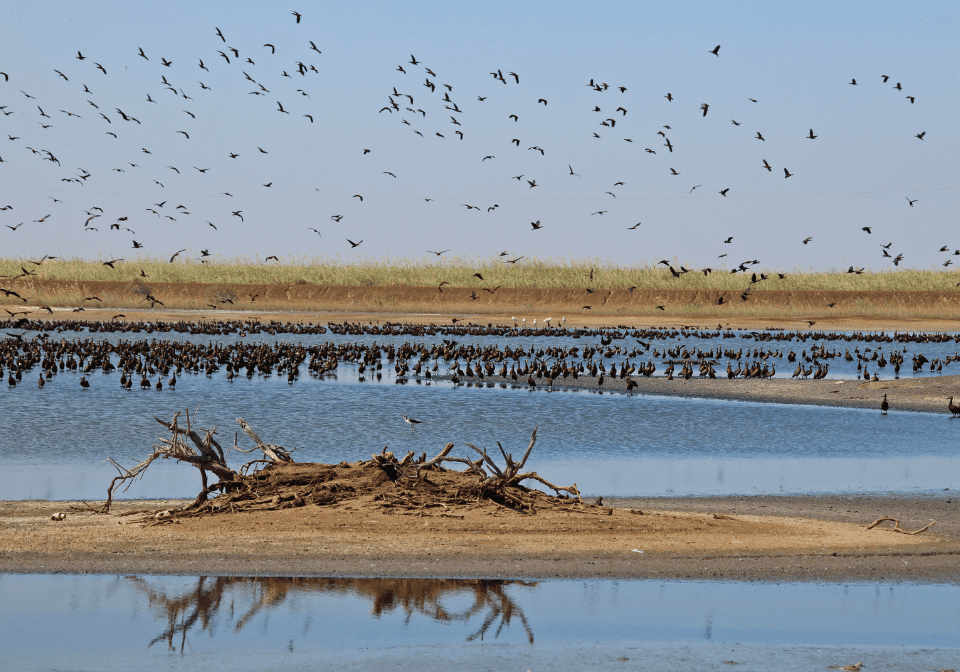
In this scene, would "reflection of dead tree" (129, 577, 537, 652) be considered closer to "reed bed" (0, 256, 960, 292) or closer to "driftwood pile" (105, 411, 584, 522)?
"driftwood pile" (105, 411, 584, 522)

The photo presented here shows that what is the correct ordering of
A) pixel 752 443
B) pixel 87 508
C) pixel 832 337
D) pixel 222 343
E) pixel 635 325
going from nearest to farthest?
1. pixel 87 508
2. pixel 752 443
3. pixel 222 343
4. pixel 832 337
5. pixel 635 325

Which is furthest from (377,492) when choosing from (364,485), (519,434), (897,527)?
(519,434)

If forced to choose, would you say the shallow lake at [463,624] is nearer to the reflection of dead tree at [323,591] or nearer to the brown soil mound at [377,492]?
the reflection of dead tree at [323,591]

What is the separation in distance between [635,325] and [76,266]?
2063 inches

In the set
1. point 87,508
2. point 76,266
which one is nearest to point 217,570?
point 87,508

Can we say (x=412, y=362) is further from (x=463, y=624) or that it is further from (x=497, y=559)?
(x=463, y=624)

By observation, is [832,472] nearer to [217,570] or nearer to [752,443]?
[752,443]

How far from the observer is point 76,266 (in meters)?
92.2

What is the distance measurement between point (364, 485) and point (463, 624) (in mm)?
5138

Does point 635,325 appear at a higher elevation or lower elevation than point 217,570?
higher

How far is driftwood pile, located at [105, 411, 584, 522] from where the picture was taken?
1280cm

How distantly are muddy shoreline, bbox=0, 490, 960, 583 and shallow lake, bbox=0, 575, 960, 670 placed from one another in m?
0.32

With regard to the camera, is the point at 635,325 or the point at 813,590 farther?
the point at 635,325

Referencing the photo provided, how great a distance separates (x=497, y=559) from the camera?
10.8m
